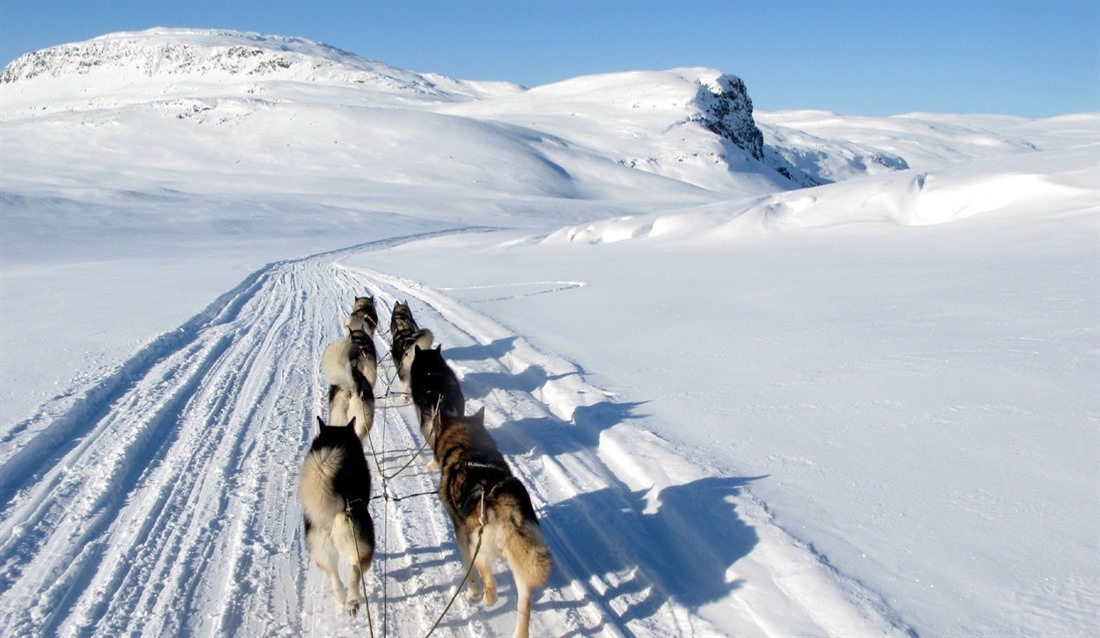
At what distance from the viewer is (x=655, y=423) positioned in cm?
534

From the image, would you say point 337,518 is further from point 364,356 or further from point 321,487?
point 364,356

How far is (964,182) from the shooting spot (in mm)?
15531

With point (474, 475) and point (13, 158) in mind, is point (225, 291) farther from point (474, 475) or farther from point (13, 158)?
point (13, 158)

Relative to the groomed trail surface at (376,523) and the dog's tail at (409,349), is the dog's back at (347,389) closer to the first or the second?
the groomed trail surface at (376,523)

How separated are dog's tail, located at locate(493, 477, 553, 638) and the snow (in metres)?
0.29

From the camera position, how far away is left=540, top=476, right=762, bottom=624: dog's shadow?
3.30 m

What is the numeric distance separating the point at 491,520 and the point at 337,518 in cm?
69

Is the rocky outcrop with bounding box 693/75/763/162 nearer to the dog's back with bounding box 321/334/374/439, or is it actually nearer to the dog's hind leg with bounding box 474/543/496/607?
the dog's back with bounding box 321/334/374/439

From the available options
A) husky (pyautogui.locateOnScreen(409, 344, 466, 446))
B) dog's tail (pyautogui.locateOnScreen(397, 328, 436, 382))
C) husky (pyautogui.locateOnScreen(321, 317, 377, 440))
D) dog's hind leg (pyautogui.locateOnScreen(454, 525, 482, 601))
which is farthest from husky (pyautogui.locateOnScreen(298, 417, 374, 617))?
dog's tail (pyautogui.locateOnScreen(397, 328, 436, 382))

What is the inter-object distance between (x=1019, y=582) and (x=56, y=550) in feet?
14.6

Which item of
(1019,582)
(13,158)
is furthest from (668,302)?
(13,158)

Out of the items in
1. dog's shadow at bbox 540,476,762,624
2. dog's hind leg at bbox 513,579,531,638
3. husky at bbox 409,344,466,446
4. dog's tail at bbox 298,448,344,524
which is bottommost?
dog's shadow at bbox 540,476,762,624

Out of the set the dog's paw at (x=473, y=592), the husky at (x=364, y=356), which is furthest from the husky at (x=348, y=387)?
the dog's paw at (x=473, y=592)

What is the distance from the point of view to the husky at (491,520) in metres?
2.85
